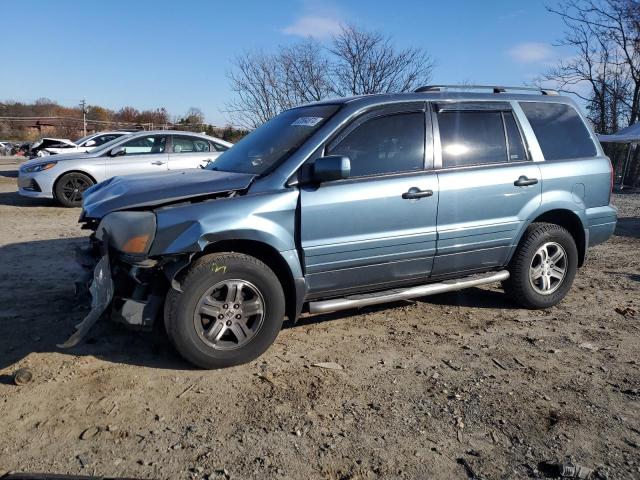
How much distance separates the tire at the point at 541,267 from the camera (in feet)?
15.7

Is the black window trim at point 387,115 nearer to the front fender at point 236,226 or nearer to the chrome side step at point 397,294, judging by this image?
the front fender at point 236,226

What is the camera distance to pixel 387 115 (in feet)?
13.8

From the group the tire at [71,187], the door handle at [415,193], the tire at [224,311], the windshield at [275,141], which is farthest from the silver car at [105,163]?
the tire at [224,311]

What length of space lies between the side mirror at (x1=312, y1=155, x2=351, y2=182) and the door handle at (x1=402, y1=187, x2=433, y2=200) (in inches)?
23.2

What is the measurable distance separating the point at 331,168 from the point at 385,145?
69 cm

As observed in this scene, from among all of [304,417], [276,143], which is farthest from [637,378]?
[276,143]

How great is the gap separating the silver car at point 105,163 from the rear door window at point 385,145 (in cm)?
670

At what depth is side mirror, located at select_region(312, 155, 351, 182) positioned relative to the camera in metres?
3.70

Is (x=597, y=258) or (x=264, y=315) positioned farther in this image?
(x=597, y=258)

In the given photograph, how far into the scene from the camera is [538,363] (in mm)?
3820

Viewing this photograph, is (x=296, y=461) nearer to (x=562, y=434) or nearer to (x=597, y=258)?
(x=562, y=434)

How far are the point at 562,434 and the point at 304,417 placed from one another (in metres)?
1.41

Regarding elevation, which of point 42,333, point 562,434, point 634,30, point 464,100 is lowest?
point 562,434

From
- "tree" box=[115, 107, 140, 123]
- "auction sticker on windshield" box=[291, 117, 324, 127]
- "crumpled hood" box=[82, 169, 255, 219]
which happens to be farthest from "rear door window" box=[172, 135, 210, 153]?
"tree" box=[115, 107, 140, 123]
